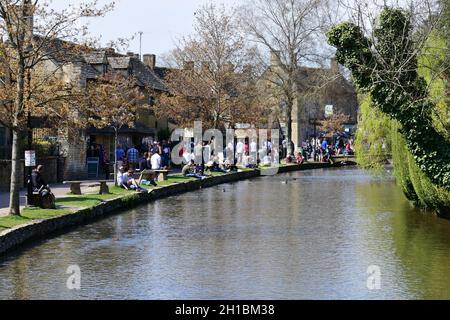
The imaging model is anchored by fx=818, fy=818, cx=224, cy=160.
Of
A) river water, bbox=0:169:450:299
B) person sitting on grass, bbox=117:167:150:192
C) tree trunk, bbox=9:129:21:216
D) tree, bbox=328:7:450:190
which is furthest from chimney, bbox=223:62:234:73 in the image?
tree trunk, bbox=9:129:21:216

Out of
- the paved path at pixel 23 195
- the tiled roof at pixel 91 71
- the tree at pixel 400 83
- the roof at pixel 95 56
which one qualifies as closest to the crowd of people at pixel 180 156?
the paved path at pixel 23 195

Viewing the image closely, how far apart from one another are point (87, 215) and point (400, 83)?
10.9m

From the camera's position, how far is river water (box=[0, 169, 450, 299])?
15.8 meters

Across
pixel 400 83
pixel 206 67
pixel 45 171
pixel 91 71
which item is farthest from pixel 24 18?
pixel 206 67

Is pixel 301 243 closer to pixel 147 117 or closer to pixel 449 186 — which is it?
pixel 449 186

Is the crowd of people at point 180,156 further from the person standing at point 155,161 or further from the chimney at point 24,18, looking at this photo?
the chimney at point 24,18

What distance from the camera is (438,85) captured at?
95.5 feet

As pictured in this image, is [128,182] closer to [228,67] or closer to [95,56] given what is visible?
[95,56]

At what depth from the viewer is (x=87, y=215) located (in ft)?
86.0

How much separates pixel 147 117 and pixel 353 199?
33.3m

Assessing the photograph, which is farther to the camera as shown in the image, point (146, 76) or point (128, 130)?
point (146, 76)

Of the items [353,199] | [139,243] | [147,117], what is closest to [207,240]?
[139,243]

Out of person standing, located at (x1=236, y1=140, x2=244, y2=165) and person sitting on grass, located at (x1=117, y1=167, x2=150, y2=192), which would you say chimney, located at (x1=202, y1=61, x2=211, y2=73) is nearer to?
person standing, located at (x1=236, y1=140, x2=244, y2=165)

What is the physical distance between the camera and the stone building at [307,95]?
68375 mm
